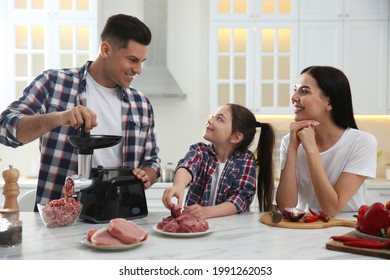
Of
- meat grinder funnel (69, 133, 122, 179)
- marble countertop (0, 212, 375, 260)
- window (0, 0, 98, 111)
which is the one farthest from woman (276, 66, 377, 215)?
window (0, 0, 98, 111)

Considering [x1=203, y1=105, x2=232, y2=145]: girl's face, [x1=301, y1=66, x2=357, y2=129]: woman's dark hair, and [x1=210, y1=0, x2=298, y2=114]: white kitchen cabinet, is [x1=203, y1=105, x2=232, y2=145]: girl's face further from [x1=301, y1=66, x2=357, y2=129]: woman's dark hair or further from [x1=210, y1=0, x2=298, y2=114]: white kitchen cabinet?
[x1=210, y1=0, x2=298, y2=114]: white kitchen cabinet

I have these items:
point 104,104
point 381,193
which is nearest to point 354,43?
point 381,193

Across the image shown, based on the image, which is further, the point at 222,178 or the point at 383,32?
the point at 383,32

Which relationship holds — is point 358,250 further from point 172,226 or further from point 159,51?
point 159,51

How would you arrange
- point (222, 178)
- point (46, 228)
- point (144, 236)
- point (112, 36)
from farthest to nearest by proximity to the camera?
point (112, 36) → point (222, 178) → point (46, 228) → point (144, 236)

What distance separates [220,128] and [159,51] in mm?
2338

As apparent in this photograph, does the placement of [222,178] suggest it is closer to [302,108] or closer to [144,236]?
[302,108]

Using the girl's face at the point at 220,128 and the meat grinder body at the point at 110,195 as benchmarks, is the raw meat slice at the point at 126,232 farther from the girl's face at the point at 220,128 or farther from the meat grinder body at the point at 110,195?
the girl's face at the point at 220,128

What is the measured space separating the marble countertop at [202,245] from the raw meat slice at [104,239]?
0.08 ft

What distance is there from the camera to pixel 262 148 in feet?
6.79

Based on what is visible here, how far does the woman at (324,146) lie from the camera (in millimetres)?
1902
